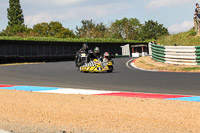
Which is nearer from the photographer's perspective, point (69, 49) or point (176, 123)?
point (176, 123)

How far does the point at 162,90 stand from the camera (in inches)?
363

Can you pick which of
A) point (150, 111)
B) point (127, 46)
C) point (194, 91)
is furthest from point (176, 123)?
point (127, 46)

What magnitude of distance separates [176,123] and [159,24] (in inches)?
3768

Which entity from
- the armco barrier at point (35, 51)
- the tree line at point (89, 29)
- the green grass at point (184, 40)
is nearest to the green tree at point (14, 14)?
the tree line at point (89, 29)

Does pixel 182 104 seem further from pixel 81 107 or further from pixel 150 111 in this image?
pixel 81 107

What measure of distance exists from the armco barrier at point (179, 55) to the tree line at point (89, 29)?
2782 inches

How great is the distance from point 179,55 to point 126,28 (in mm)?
84716

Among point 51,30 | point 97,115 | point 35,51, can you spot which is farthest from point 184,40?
point 51,30

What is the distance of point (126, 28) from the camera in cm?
10362

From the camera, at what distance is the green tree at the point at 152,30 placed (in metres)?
96.8

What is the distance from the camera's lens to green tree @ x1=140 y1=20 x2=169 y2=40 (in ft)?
317

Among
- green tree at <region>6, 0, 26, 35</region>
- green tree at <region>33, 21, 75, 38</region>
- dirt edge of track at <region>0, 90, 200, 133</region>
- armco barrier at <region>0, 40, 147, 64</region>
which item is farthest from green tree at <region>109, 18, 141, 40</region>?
dirt edge of track at <region>0, 90, 200, 133</region>

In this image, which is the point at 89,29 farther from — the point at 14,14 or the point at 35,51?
→ the point at 35,51

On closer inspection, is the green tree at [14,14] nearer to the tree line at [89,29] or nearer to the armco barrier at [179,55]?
the tree line at [89,29]
